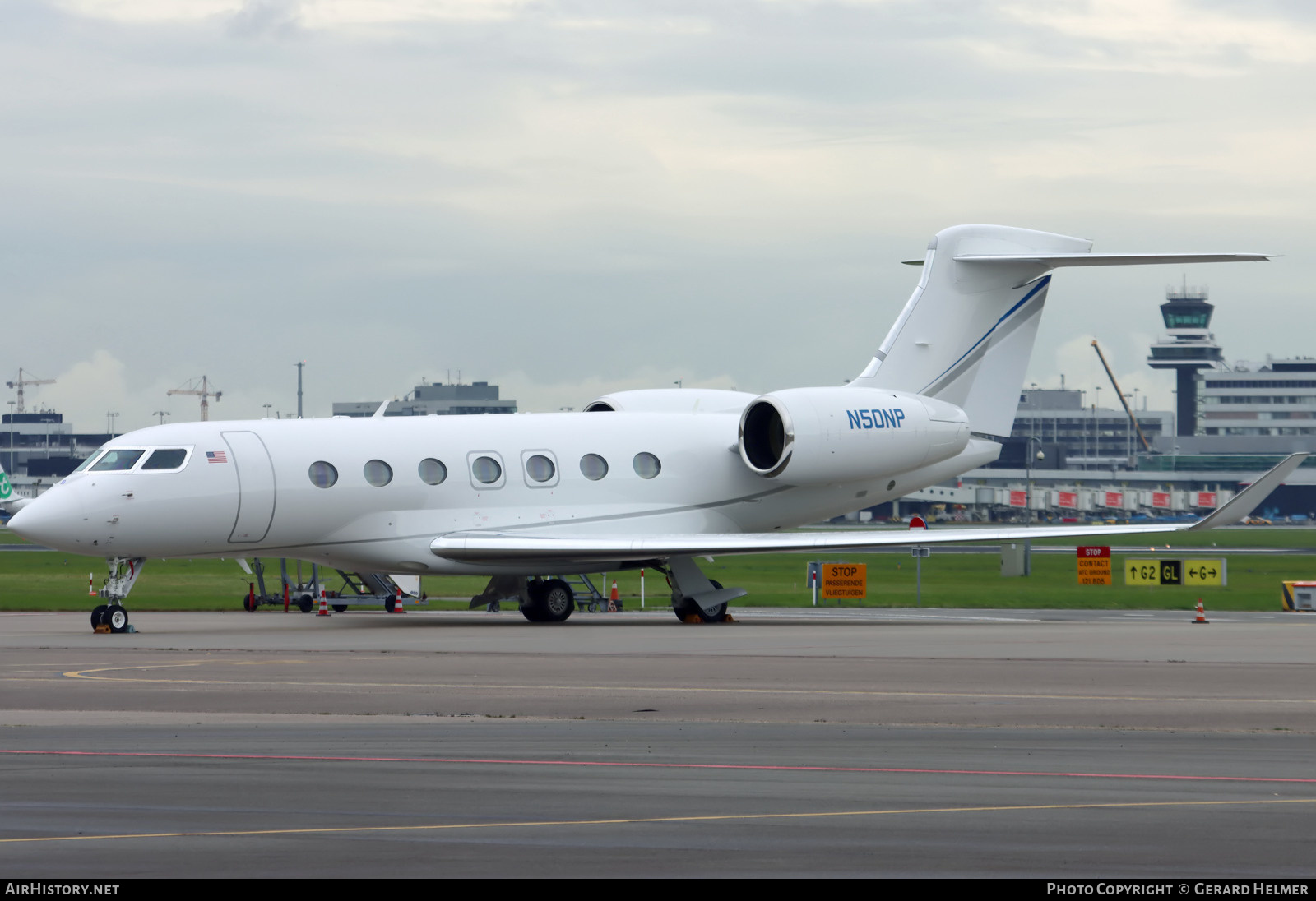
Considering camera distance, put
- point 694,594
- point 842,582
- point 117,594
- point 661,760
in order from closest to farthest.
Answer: point 661,760 < point 117,594 < point 694,594 < point 842,582

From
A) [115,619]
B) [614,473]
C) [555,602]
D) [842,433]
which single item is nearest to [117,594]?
[115,619]

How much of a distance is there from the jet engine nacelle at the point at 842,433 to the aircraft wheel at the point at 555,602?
15.5 feet

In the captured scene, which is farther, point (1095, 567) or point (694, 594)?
point (1095, 567)

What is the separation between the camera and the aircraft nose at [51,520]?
93.1 ft

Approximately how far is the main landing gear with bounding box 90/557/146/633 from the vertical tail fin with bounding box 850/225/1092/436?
51.5 ft

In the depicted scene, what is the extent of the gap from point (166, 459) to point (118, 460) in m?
0.82

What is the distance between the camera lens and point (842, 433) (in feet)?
113

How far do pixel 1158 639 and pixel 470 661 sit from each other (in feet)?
35.6

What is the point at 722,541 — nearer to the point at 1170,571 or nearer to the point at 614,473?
the point at 614,473

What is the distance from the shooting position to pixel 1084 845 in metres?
8.73

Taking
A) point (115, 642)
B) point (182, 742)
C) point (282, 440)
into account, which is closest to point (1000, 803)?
point (182, 742)


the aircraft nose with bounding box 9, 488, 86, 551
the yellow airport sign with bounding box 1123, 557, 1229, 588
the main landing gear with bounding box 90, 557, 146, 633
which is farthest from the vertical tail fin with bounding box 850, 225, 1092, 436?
the aircraft nose with bounding box 9, 488, 86, 551

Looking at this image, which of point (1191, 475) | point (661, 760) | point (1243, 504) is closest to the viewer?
point (661, 760)
